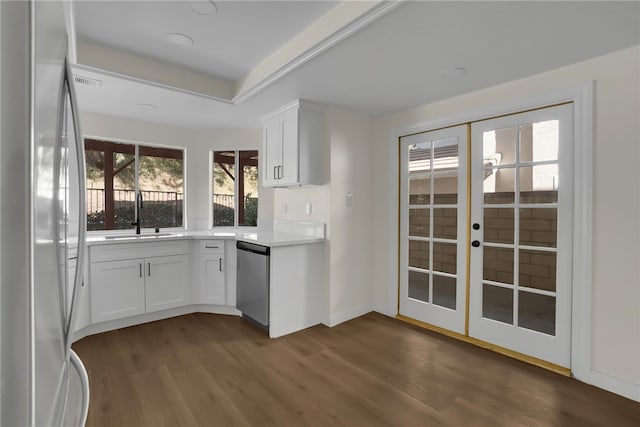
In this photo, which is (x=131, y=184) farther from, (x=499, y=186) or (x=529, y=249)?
(x=529, y=249)

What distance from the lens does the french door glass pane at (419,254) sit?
325cm

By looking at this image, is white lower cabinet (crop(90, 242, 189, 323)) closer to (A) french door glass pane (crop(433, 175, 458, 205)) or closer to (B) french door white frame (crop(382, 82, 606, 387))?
(A) french door glass pane (crop(433, 175, 458, 205))

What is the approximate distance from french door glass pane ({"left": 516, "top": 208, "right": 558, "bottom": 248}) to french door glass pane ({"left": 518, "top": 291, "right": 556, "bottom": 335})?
0.43m

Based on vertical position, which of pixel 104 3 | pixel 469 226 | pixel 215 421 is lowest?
pixel 215 421

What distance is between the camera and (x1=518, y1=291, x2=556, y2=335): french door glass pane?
96.2 inches

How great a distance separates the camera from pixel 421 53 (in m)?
2.13

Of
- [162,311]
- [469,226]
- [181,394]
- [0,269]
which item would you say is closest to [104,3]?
[0,269]

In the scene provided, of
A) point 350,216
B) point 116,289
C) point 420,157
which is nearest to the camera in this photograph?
point 116,289

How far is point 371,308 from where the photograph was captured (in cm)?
368

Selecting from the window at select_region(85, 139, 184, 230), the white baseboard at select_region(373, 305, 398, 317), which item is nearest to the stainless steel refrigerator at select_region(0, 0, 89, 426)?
the white baseboard at select_region(373, 305, 398, 317)

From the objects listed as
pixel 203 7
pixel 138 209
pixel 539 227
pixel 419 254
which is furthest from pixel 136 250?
pixel 539 227

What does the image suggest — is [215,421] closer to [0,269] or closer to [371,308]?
[0,269]

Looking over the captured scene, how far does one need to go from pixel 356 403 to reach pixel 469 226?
1843 millimetres

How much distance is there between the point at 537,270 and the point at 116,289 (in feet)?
12.4
